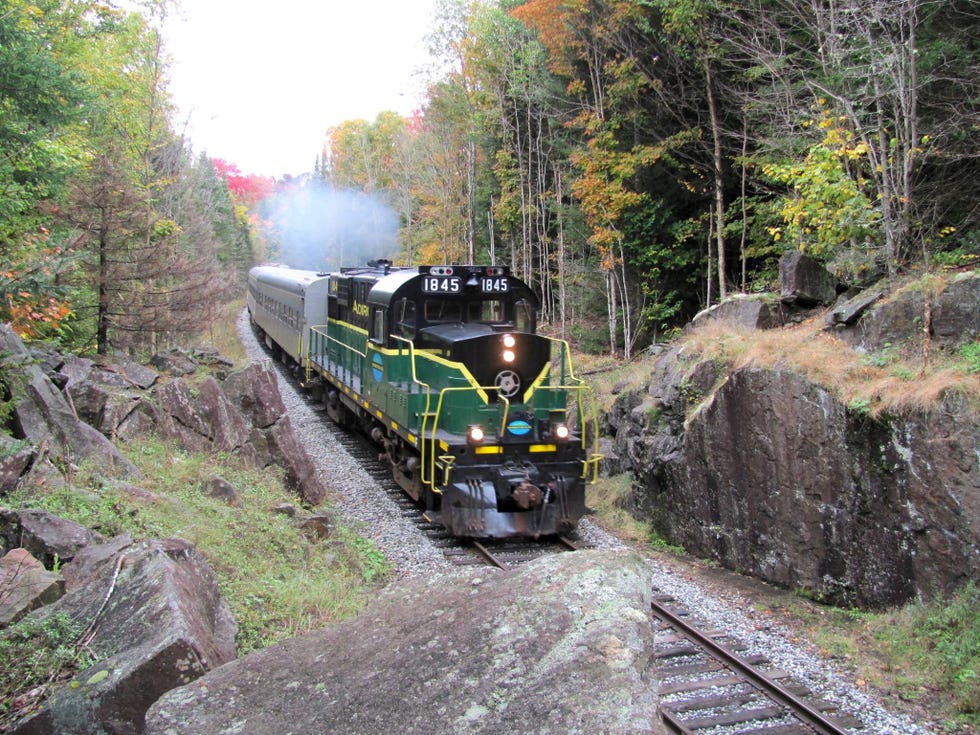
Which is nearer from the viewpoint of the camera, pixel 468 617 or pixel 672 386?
pixel 468 617

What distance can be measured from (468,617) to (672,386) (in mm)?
9031

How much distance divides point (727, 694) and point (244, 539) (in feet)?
17.0

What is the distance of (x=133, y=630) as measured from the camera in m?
4.15

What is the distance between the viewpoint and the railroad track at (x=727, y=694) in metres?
5.76

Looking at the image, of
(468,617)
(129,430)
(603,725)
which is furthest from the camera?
(129,430)

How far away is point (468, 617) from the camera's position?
3332mm

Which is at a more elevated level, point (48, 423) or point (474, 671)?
point (48, 423)

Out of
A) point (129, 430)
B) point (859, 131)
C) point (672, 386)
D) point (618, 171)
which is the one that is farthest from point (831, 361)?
point (618, 171)

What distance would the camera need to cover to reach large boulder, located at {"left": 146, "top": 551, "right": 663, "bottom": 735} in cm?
268

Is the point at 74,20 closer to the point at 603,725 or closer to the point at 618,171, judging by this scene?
the point at 618,171

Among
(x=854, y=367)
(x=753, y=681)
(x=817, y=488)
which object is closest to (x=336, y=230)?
(x=854, y=367)

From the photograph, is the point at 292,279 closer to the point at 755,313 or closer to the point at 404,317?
the point at 404,317

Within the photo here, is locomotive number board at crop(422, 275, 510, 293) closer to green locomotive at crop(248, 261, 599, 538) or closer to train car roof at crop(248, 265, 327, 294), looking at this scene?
green locomotive at crop(248, 261, 599, 538)

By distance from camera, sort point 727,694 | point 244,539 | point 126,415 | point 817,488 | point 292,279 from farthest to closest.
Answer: point 292,279 → point 126,415 → point 817,488 → point 244,539 → point 727,694
